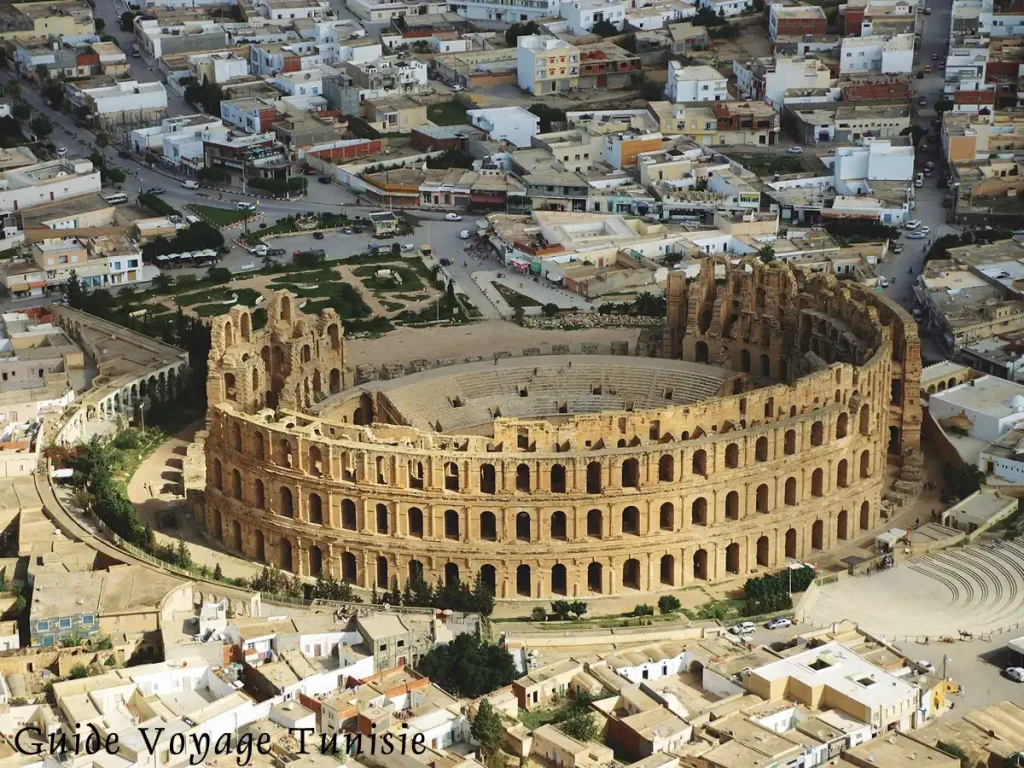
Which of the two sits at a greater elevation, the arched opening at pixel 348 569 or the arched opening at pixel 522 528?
the arched opening at pixel 522 528

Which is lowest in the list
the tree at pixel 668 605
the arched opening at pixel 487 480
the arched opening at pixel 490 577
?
the tree at pixel 668 605

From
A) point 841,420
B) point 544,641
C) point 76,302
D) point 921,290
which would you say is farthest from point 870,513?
point 76,302

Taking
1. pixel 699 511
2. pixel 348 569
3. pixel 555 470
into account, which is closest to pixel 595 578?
pixel 555 470

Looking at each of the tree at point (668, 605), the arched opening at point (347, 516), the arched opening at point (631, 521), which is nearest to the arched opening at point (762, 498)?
the arched opening at point (631, 521)

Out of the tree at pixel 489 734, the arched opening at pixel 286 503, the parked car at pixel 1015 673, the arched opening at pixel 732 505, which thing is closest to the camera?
the tree at pixel 489 734

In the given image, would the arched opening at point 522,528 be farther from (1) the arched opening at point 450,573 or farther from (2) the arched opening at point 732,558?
(2) the arched opening at point 732,558

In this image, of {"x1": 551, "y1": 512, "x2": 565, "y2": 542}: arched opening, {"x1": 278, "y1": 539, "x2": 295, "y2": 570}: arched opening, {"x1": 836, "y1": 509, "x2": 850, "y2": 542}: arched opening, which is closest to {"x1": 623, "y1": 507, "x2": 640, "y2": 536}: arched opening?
{"x1": 551, "y1": 512, "x2": 565, "y2": 542}: arched opening

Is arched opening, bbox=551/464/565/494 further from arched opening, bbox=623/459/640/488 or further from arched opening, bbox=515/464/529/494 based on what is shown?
arched opening, bbox=623/459/640/488

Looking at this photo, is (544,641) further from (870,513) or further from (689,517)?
(870,513)
